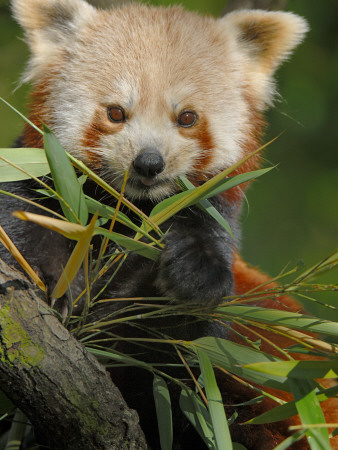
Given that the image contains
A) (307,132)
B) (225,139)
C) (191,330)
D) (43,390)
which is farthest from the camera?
(307,132)

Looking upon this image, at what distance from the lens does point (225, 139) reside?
2.62 metres

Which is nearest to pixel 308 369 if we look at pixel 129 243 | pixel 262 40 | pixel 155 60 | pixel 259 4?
pixel 129 243

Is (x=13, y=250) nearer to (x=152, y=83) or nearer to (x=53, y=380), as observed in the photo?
(x=53, y=380)

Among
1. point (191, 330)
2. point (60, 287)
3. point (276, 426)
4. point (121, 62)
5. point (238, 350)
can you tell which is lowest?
point (276, 426)

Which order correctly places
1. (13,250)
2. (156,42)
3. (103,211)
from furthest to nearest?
1. (156,42)
2. (103,211)
3. (13,250)

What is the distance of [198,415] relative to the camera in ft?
6.38

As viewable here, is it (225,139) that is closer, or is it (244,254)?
(225,139)

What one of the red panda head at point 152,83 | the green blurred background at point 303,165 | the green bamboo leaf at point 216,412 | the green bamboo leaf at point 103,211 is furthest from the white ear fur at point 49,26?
the green blurred background at point 303,165

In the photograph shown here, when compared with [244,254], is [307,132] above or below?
above

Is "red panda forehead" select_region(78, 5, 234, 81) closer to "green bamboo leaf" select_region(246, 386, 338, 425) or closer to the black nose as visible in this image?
the black nose

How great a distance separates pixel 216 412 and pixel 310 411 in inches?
11.3

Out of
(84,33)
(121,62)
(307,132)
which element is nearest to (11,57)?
(84,33)

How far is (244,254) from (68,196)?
10.1 ft

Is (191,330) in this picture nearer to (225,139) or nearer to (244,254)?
(225,139)
